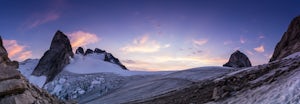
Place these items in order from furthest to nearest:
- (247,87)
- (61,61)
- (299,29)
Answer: (61,61), (299,29), (247,87)

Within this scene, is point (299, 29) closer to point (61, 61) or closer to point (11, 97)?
point (11, 97)

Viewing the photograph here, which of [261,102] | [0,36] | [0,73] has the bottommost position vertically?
[261,102]

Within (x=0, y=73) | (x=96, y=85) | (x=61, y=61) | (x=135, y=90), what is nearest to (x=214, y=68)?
(x=135, y=90)

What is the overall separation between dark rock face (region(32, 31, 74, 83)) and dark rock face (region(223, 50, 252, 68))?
1787 inches

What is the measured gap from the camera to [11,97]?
74.3 ft

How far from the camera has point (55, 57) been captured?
117000mm

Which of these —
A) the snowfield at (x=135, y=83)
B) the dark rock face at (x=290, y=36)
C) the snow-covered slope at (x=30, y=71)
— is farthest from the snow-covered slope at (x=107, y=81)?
the snow-covered slope at (x=30, y=71)

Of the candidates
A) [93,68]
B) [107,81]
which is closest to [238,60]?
[93,68]

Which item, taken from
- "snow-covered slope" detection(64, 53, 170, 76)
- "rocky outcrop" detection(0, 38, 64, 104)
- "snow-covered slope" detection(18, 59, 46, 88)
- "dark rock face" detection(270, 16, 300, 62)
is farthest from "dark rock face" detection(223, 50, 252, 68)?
"rocky outcrop" detection(0, 38, 64, 104)

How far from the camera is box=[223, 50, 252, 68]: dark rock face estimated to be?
109875mm

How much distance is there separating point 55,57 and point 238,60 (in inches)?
2134

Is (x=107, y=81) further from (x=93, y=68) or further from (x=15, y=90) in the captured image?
(x=15, y=90)

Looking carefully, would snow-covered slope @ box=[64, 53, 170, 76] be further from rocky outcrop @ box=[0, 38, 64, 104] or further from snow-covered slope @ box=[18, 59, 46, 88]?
rocky outcrop @ box=[0, 38, 64, 104]

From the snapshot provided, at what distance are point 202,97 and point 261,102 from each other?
8067 mm
